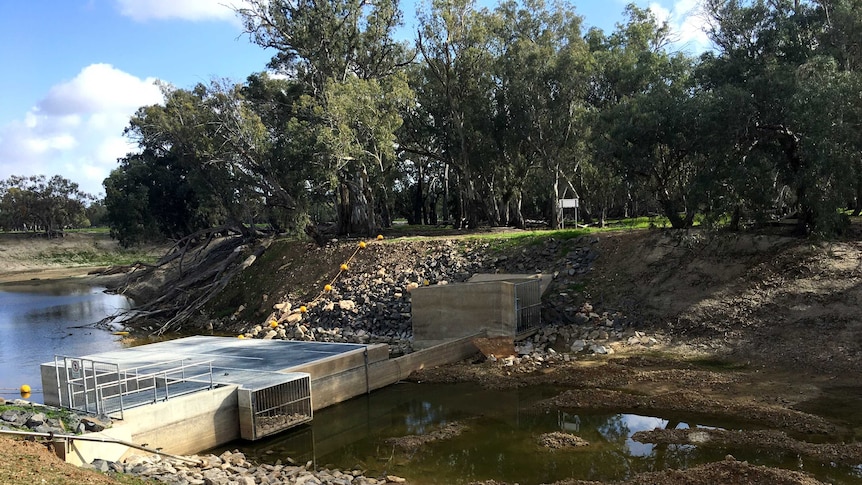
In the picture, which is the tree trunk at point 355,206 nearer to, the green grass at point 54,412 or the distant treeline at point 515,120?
the distant treeline at point 515,120

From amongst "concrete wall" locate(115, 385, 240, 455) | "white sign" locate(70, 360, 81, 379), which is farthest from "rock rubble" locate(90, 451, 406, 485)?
"white sign" locate(70, 360, 81, 379)

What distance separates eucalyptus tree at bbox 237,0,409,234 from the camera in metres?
31.0

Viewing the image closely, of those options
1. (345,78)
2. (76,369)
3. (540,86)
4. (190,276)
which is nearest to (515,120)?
(540,86)

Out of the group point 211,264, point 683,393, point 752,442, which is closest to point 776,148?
point 683,393

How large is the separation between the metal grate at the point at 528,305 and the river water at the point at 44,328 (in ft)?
50.4

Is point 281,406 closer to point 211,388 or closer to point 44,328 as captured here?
point 211,388

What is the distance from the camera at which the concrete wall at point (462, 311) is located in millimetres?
21500

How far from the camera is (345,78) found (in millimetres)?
35375

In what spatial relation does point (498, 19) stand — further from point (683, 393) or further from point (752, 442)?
point (752, 442)

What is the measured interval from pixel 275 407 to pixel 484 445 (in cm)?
489

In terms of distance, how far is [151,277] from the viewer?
44625 millimetres

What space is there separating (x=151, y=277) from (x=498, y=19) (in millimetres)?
30605

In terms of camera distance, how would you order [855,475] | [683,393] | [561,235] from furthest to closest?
[561,235] < [683,393] < [855,475]

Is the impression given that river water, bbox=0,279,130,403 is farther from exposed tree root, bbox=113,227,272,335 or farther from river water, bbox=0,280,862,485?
exposed tree root, bbox=113,227,272,335
